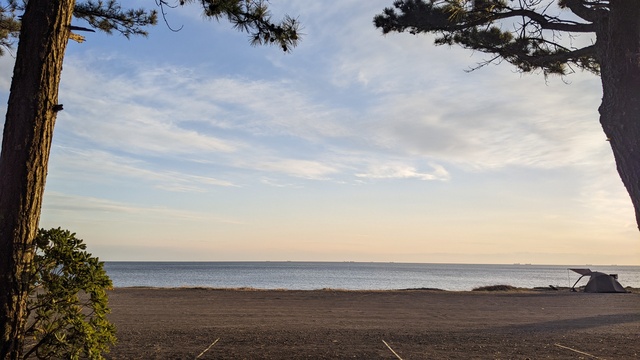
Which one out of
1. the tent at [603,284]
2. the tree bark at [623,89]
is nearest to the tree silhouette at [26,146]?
the tree bark at [623,89]

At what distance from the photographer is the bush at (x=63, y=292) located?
637 cm

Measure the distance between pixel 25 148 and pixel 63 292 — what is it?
5.47 ft

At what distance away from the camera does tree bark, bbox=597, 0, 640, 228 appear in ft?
21.6

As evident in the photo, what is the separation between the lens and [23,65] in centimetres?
675

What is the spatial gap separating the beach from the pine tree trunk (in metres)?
2.58

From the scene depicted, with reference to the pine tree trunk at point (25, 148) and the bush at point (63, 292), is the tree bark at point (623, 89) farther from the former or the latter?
the pine tree trunk at point (25, 148)

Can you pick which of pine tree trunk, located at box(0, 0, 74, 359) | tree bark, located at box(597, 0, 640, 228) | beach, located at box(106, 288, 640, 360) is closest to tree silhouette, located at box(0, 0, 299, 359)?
pine tree trunk, located at box(0, 0, 74, 359)

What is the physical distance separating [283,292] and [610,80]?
17068 millimetres

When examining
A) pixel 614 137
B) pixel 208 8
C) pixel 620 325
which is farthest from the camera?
pixel 620 325

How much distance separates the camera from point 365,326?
1271 centimetres

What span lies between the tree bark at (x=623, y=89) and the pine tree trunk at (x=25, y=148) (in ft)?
21.5

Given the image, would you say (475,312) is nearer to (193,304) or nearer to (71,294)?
(193,304)

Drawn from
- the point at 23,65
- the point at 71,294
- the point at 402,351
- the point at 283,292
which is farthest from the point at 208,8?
the point at 283,292

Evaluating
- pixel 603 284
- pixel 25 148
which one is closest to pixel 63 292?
pixel 25 148
